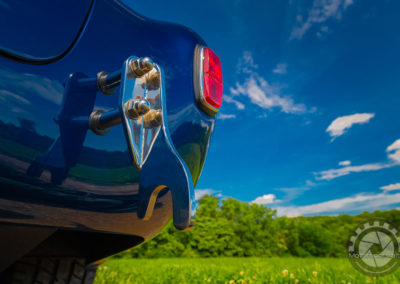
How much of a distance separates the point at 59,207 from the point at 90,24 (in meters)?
0.63

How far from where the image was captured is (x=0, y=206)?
743 millimetres

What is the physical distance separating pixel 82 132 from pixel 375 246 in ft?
10.6

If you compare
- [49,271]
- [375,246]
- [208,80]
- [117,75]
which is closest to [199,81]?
[208,80]

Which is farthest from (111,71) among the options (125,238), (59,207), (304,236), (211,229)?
(304,236)

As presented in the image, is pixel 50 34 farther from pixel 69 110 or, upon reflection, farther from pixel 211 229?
pixel 211 229

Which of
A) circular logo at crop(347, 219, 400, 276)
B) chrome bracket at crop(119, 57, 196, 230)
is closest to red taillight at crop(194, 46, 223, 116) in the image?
chrome bracket at crop(119, 57, 196, 230)

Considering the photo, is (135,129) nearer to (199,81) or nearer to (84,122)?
(84,122)

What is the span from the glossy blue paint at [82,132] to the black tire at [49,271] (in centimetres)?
61

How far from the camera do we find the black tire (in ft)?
4.50

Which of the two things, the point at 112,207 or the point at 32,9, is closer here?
the point at 32,9

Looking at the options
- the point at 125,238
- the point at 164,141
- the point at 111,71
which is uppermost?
the point at 111,71

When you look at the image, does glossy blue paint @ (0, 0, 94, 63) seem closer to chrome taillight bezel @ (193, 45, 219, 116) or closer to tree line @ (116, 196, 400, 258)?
chrome taillight bezel @ (193, 45, 219, 116)

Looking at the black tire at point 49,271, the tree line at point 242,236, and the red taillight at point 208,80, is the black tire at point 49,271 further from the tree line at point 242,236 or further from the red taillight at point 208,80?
the tree line at point 242,236

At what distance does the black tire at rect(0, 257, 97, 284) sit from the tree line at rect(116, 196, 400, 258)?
1093 cm
